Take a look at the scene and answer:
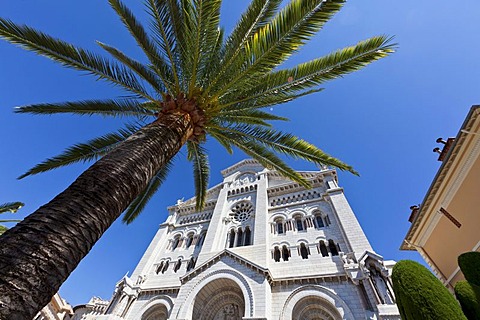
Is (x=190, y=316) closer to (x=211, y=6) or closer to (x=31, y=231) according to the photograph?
(x=31, y=231)

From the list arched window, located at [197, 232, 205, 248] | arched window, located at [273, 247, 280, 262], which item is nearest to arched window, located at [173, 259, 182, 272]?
arched window, located at [197, 232, 205, 248]

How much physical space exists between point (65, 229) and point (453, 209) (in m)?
10.3

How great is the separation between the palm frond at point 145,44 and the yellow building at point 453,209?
311 inches

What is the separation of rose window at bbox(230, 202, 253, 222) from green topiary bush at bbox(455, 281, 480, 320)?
16.4m

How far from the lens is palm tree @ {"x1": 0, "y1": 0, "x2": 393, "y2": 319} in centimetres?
192

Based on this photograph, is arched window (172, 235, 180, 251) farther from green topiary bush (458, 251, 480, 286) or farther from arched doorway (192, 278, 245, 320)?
green topiary bush (458, 251, 480, 286)

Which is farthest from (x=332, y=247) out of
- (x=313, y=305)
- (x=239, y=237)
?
(x=239, y=237)

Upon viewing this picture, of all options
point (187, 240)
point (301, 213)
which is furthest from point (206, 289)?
point (301, 213)

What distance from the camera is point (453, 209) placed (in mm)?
7379

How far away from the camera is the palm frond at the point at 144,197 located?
704cm

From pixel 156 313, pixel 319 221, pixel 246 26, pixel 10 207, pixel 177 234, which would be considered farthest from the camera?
pixel 177 234

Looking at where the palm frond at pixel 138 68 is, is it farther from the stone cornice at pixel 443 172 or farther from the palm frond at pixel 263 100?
the stone cornice at pixel 443 172

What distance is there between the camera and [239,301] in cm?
1369

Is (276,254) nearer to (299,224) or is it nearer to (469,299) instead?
(299,224)
